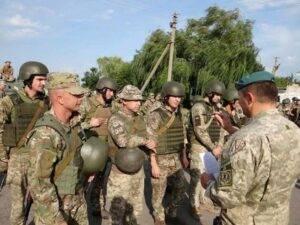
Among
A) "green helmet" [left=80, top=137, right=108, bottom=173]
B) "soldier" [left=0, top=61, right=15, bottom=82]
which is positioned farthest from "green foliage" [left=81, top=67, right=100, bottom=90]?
"green helmet" [left=80, top=137, right=108, bottom=173]

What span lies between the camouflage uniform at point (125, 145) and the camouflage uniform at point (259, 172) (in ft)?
8.03

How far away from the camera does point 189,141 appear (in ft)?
22.1

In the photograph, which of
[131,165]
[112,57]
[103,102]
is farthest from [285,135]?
[112,57]

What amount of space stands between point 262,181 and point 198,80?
27.8m

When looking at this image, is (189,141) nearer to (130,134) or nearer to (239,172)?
(130,134)

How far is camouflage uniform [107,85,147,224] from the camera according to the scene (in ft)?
16.5

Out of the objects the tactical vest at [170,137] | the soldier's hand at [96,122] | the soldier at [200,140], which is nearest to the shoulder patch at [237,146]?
the tactical vest at [170,137]

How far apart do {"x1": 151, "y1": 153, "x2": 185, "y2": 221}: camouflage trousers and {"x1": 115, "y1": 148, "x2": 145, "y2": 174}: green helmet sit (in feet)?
3.37

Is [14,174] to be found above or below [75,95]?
below

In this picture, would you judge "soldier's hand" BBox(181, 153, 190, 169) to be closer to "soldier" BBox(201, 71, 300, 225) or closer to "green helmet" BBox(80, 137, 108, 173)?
"green helmet" BBox(80, 137, 108, 173)

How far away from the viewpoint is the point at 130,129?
16.9ft

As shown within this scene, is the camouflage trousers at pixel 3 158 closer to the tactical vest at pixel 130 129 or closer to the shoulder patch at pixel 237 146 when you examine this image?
the tactical vest at pixel 130 129

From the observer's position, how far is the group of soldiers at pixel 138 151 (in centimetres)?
257

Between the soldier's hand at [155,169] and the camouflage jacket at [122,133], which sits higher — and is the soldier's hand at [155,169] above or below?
below
